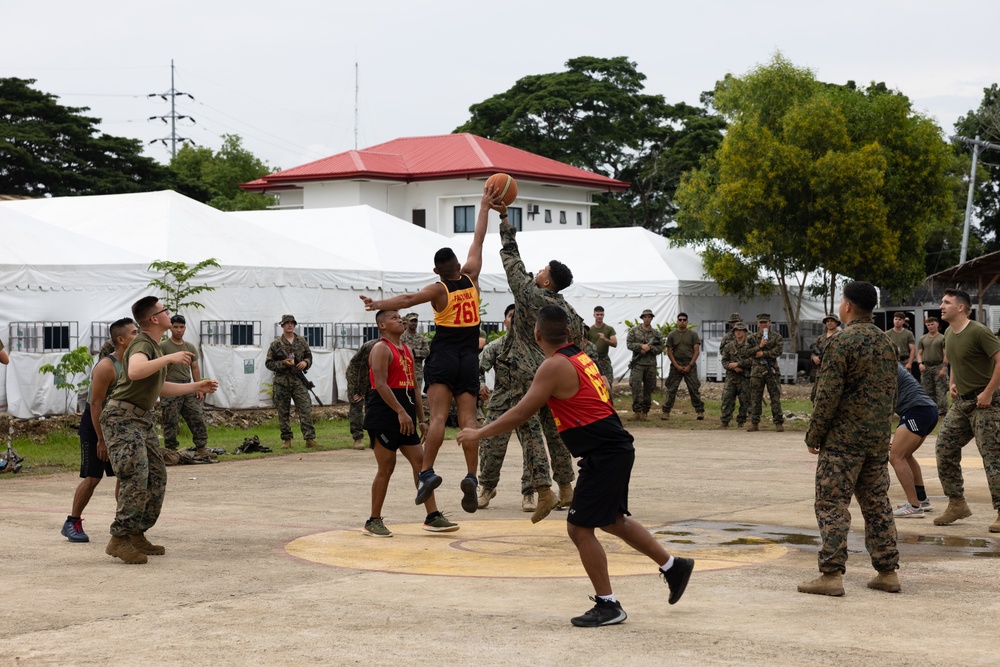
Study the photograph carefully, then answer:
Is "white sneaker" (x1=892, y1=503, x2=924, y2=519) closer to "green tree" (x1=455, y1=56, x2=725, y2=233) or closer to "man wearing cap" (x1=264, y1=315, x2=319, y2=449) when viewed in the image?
"man wearing cap" (x1=264, y1=315, x2=319, y2=449)

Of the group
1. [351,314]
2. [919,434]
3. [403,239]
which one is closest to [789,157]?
[403,239]

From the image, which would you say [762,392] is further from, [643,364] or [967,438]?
[967,438]

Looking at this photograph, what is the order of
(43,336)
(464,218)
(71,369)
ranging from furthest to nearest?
(464,218)
(43,336)
(71,369)

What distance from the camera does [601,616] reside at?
698cm

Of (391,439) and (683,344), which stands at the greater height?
(683,344)

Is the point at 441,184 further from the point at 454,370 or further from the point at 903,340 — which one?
the point at 454,370

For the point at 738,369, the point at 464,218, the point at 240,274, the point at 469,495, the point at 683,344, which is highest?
the point at 464,218

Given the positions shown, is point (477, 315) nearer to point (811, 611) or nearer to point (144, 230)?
point (811, 611)

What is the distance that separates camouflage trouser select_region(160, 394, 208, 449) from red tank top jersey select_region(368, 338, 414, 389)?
325 inches

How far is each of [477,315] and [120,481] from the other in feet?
10.6

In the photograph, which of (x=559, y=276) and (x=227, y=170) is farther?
(x=227, y=170)

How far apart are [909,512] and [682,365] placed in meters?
13.3

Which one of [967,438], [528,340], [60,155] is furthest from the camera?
[60,155]

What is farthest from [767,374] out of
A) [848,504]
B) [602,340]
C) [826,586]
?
[826,586]
